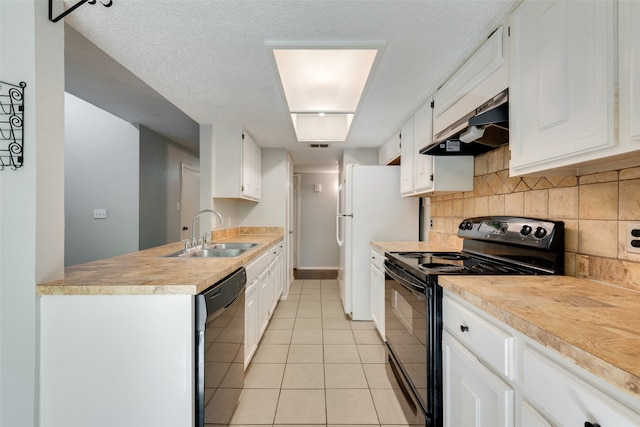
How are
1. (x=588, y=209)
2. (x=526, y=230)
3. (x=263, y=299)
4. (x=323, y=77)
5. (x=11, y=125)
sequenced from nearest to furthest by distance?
(x=11, y=125) → (x=588, y=209) → (x=526, y=230) → (x=323, y=77) → (x=263, y=299)

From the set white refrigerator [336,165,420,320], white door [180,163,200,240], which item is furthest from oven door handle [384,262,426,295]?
white door [180,163,200,240]

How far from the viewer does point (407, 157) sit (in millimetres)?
2646

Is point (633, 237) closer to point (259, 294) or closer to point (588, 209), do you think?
point (588, 209)

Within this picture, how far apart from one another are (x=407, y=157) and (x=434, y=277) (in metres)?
1.59

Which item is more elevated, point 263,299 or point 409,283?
point 409,283

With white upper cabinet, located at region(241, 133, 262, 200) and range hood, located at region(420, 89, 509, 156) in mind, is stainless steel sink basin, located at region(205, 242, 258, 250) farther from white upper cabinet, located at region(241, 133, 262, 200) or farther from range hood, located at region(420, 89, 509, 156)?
range hood, located at region(420, 89, 509, 156)

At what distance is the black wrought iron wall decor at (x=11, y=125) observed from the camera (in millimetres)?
1089

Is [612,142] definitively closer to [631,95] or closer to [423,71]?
[631,95]

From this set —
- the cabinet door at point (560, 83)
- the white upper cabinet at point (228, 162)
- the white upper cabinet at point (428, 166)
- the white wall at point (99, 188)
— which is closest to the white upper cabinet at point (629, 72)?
the cabinet door at point (560, 83)

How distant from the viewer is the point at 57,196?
122 cm

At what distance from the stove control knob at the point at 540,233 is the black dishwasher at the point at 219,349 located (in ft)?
5.07

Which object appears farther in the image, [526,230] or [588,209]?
[526,230]

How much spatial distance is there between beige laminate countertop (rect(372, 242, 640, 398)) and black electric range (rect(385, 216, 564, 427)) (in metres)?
0.12

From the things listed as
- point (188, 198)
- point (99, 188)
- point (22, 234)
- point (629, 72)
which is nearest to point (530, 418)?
point (629, 72)
